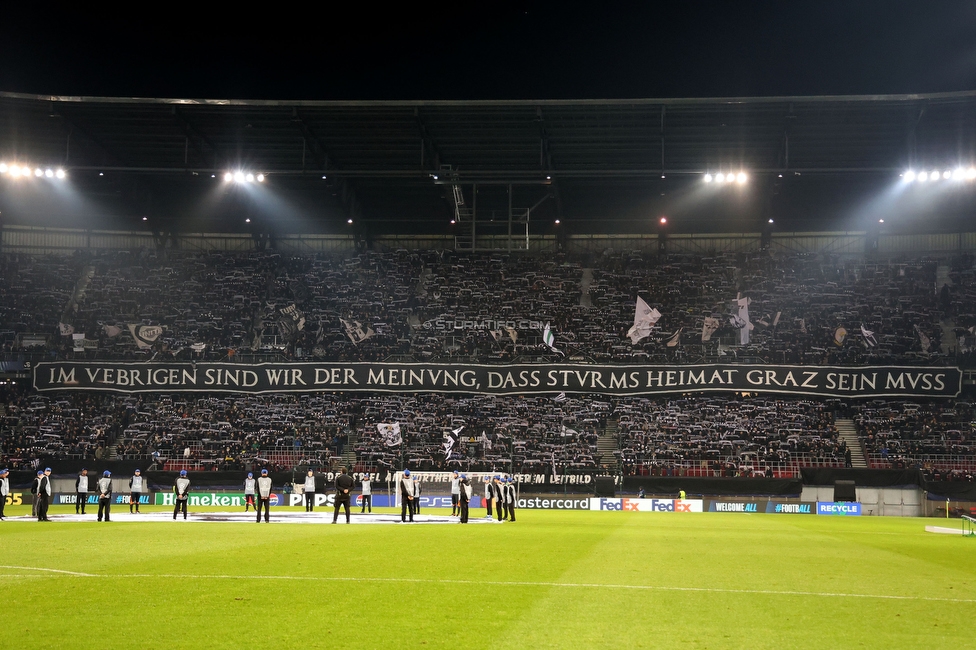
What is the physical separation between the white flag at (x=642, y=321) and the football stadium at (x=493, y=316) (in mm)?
135

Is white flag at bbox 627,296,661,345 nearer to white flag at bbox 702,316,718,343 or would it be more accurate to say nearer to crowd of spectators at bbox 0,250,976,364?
crowd of spectators at bbox 0,250,976,364

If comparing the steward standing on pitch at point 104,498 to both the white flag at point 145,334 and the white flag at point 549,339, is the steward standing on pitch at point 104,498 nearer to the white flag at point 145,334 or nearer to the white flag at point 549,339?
the white flag at point 145,334

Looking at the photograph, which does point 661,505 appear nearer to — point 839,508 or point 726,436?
point 726,436

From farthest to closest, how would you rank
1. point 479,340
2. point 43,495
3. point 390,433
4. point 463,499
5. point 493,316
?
point 493,316 < point 479,340 < point 390,433 < point 463,499 < point 43,495

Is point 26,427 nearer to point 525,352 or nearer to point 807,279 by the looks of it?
→ point 525,352

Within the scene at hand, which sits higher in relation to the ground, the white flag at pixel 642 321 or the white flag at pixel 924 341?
the white flag at pixel 642 321

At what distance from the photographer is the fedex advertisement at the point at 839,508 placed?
43.7 m

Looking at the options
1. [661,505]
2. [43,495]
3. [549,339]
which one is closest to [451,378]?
[549,339]

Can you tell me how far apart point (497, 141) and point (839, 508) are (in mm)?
23124

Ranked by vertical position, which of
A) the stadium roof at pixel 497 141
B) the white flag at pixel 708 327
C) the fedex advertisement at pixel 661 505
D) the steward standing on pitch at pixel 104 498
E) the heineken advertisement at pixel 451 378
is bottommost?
the fedex advertisement at pixel 661 505

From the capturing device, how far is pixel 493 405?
5156 centimetres

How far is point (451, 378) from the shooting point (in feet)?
166

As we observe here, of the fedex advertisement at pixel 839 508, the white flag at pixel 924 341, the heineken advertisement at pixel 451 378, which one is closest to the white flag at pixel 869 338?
the white flag at pixel 924 341

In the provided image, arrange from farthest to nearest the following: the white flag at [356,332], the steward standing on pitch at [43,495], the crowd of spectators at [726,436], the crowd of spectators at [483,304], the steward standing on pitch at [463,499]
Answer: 1. the white flag at [356,332]
2. the crowd of spectators at [483,304]
3. the crowd of spectators at [726,436]
4. the steward standing on pitch at [463,499]
5. the steward standing on pitch at [43,495]
